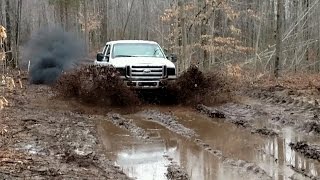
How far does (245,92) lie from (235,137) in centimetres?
715

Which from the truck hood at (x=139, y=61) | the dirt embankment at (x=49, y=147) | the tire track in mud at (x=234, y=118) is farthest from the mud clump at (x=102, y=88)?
the tire track in mud at (x=234, y=118)

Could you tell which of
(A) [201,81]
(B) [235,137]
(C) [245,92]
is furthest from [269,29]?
(B) [235,137]

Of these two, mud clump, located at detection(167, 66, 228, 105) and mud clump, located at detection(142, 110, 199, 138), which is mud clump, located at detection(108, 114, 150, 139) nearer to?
mud clump, located at detection(142, 110, 199, 138)

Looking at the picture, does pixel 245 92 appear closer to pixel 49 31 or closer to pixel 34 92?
pixel 34 92

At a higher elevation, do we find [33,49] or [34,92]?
[33,49]

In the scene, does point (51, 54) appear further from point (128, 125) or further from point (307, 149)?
point (307, 149)

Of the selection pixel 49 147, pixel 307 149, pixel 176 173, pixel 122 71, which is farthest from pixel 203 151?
pixel 122 71

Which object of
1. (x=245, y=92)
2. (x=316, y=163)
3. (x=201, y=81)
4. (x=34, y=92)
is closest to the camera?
(x=316, y=163)

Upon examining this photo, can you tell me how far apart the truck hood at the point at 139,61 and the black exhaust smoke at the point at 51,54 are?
6334 millimetres

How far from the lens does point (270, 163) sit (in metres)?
7.65

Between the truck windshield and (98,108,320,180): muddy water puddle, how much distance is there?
14.9 feet

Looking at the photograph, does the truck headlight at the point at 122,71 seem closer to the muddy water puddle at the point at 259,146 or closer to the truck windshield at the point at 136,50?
the truck windshield at the point at 136,50

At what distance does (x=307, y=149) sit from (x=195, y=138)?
228 cm

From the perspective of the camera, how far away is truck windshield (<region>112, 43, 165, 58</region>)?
1557 cm
